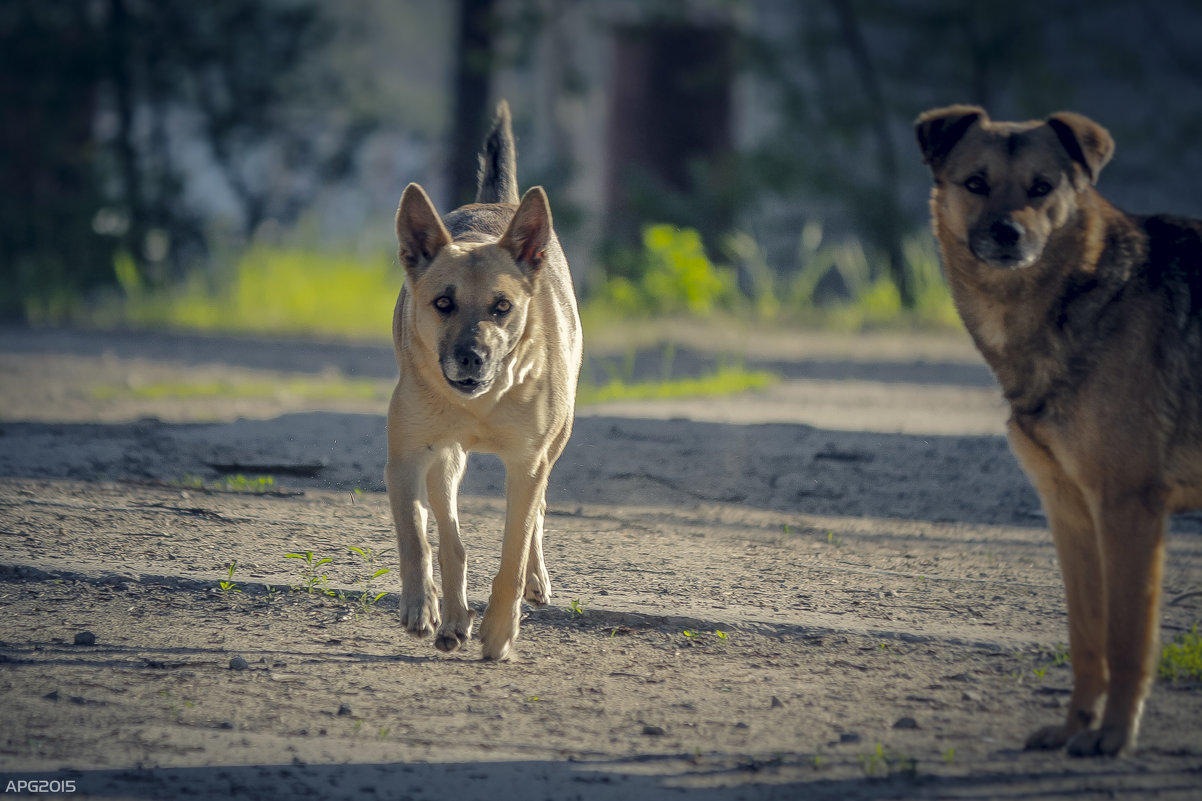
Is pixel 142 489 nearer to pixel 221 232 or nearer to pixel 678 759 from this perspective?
pixel 678 759

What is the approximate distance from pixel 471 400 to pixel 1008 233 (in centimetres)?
169

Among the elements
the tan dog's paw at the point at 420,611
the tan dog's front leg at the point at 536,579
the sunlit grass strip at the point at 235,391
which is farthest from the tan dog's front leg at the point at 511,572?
the sunlit grass strip at the point at 235,391

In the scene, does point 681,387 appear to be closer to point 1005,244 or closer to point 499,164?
point 499,164

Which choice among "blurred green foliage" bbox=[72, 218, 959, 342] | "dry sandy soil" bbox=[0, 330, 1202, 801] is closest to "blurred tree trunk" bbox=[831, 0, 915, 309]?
"blurred green foliage" bbox=[72, 218, 959, 342]

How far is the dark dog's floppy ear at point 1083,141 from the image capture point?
3.82 metres

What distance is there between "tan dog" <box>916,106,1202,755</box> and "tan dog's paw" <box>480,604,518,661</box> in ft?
5.19

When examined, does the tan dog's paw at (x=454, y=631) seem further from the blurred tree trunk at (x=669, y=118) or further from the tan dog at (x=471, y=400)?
the blurred tree trunk at (x=669, y=118)

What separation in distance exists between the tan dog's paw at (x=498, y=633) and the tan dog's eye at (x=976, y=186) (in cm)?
A: 188

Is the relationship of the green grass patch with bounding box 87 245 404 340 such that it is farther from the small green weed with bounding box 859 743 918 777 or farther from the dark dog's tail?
the small green weed with bounding box 859 743 918 777

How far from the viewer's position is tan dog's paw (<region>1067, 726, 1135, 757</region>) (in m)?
3.33

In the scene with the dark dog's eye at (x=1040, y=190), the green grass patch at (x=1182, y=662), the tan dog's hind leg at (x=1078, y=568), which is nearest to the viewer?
the tan dog's hind leg at (x=1078, y=568)

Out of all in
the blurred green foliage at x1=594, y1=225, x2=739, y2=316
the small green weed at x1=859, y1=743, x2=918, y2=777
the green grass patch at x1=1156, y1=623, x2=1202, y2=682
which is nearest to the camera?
the small green weed at x1=859, y1=743, x2=918, y2=777

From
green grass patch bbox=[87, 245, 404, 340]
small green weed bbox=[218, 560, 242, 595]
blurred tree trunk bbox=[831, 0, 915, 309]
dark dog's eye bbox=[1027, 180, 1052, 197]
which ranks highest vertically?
blurred tree trunk bbox=[831, 0, 915, 309]

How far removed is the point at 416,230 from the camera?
457 cm
